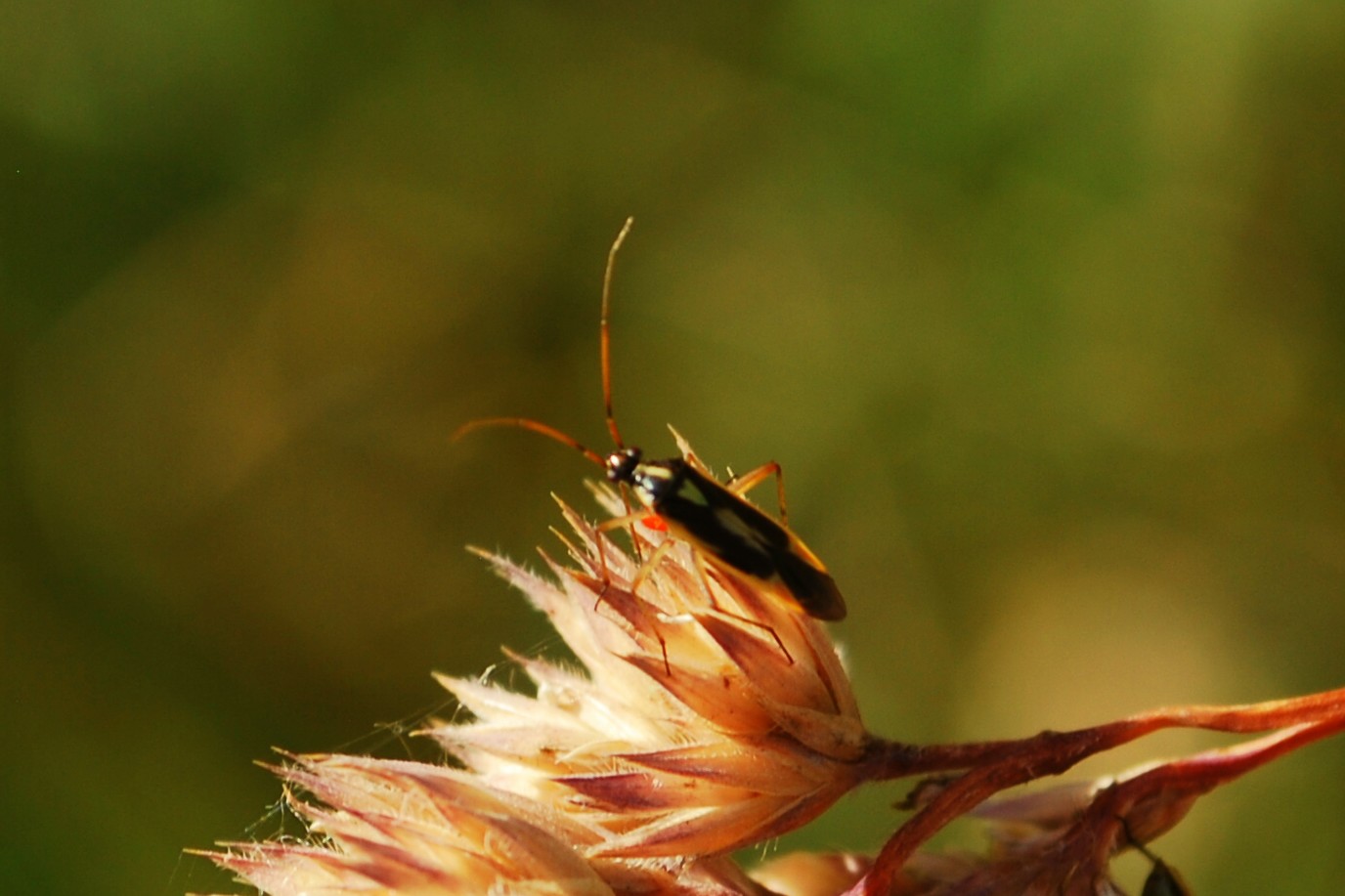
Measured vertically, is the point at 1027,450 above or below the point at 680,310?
below

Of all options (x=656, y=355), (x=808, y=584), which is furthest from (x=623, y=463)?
(x=656, y=355)

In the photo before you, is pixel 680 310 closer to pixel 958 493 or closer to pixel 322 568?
pixel 958 493

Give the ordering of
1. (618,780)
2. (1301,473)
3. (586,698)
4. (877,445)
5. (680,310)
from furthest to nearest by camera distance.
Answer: (680,310) < (877,445) < (1301,473) < (586,698) < (618,780)

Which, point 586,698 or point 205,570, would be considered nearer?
point 586,698

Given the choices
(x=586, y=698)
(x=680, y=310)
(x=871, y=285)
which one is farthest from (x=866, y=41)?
(x=586, y=698)

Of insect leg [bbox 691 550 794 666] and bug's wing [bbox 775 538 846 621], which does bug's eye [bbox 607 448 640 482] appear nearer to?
insect leg [bbox 691 550 794 666]

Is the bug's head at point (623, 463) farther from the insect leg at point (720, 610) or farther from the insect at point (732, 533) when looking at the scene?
the insect leg at point (720, 610)

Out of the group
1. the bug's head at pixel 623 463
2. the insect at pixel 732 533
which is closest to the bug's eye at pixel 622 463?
the bug's head at pixel 623 463
